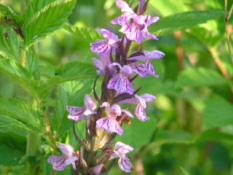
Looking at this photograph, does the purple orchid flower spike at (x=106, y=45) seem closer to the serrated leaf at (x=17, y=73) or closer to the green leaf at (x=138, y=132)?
the serrated leaf at (x=17, y=73)

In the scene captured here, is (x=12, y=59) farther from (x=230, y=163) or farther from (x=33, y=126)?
(x=230, y=163)

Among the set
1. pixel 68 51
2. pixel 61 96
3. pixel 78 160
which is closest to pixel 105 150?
pixel 78 160

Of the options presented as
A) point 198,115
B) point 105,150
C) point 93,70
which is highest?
point 93,70

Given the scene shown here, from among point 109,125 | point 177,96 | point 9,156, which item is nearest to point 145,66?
A: point 109,125

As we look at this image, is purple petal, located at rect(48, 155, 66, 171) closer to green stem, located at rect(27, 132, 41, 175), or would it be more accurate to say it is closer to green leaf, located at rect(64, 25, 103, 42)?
green stem, located at rect(27, 132, 41, 175)

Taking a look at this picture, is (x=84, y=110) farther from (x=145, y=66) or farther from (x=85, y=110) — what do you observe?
(x=145, y=66)
